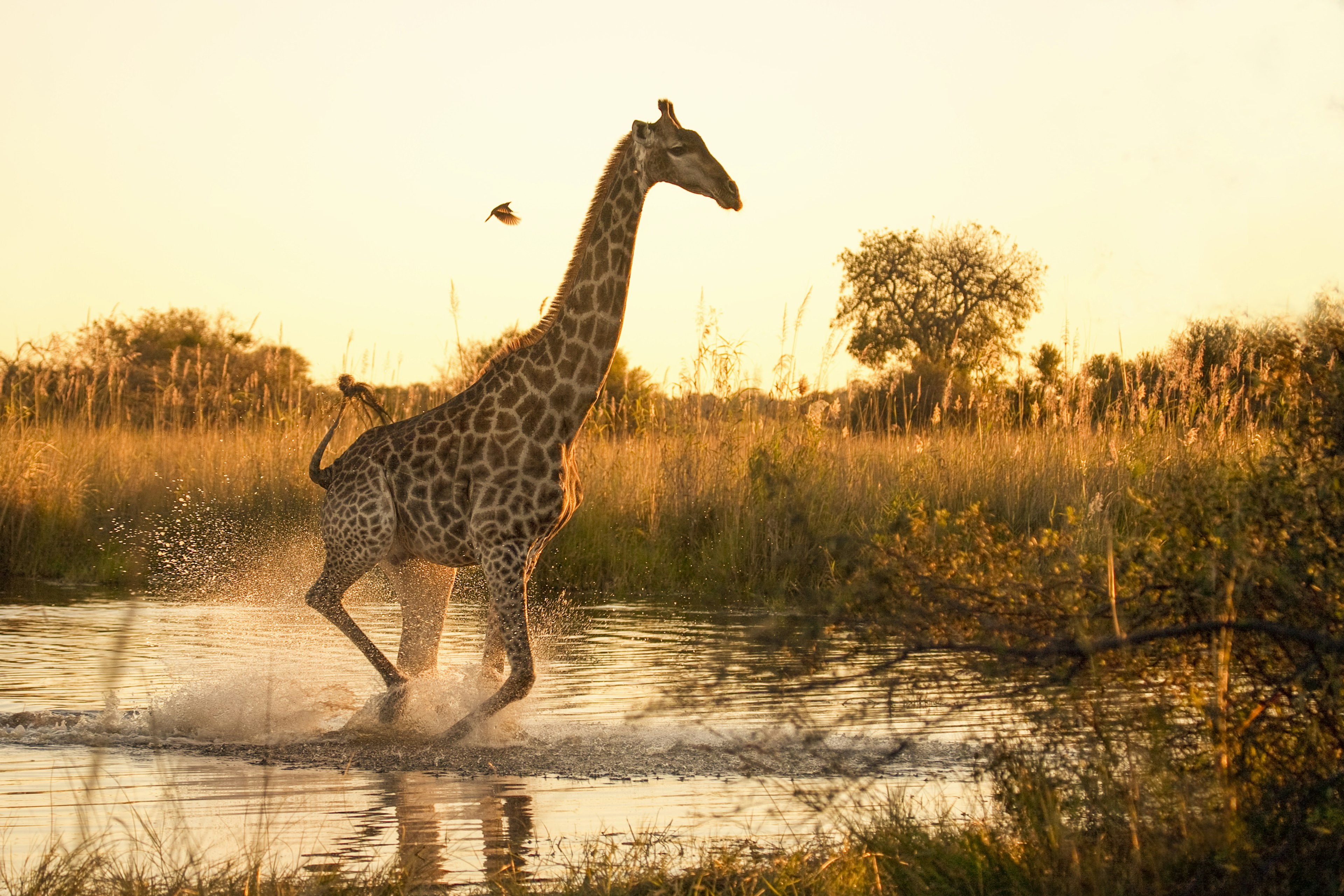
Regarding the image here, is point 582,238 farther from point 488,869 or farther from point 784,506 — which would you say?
point 784,506

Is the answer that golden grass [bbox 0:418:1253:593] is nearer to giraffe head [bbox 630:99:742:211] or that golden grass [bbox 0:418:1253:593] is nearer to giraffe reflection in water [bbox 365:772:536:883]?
giraffe head [bbox 630:99:742:211]

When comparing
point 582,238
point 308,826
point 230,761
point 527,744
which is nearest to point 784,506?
point 582,238

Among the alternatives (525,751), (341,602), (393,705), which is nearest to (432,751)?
(525,751)

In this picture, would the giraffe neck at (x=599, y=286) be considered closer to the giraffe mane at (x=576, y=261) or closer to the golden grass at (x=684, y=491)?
the giraffe mane at (x=576, y=261)

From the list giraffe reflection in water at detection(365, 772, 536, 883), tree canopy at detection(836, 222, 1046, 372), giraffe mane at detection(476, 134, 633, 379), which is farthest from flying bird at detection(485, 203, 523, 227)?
tree canopy at detection(836, 222, 1046, 372)

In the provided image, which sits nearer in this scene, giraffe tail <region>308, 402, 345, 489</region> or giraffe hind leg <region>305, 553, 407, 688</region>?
giraffe hind leg <region>305, 553, 407, 688</region>

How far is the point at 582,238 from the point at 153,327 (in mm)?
31204

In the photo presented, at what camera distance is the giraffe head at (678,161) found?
6.43 m

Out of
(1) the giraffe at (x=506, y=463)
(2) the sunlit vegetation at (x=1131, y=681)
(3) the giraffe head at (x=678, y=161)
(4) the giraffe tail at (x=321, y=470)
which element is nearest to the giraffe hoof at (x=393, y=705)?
(1) the giraffe at (x=506, y=463)

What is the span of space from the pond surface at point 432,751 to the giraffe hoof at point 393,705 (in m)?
0.06

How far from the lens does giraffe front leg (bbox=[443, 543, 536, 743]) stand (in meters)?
6.09

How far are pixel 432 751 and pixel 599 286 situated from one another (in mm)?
2425

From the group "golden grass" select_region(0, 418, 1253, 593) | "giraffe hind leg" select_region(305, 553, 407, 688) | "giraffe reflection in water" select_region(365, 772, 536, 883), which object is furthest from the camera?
"golden grass" select_region(0, 418, 1253, 593)

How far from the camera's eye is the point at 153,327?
35125 millimetres
